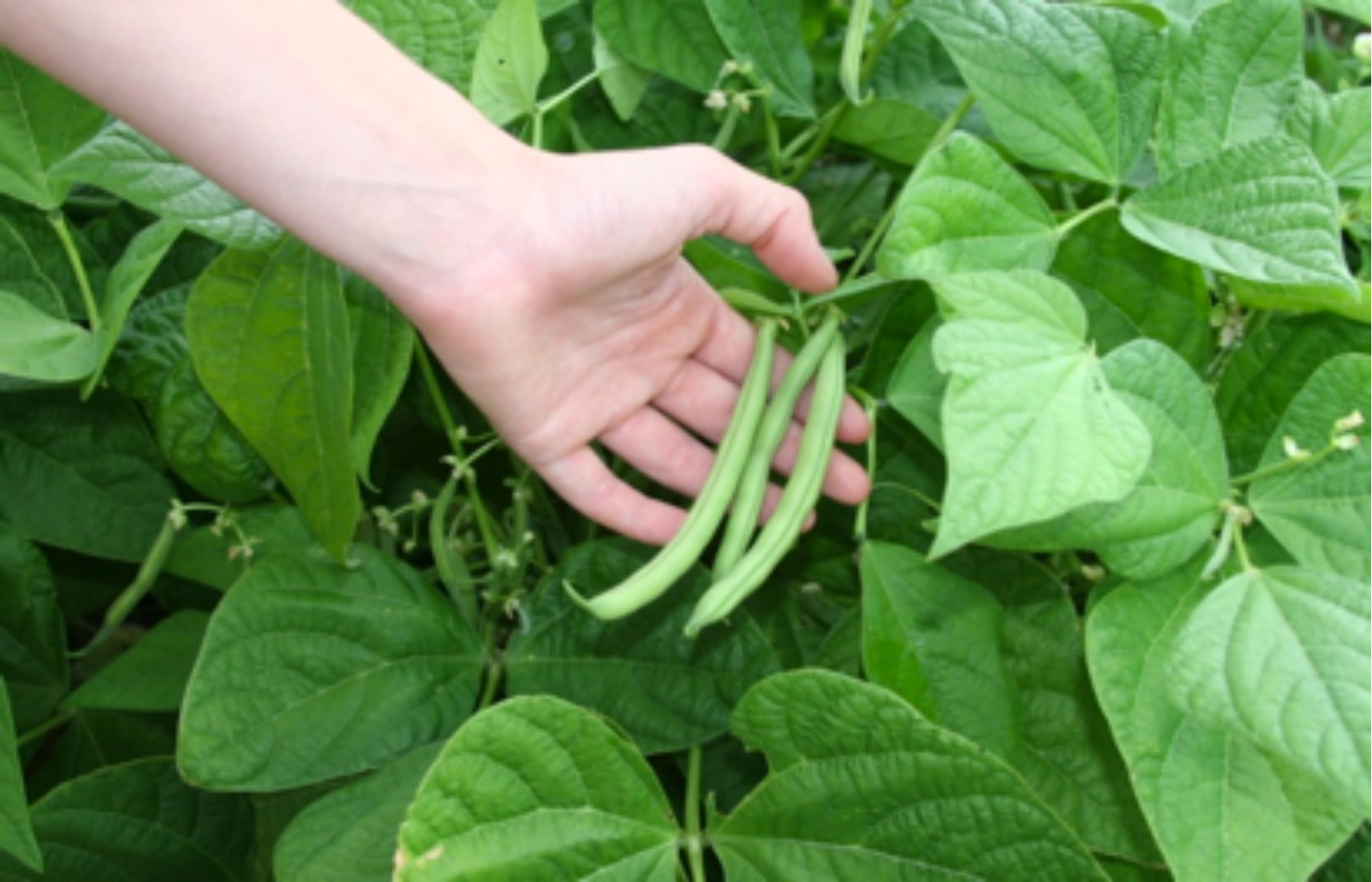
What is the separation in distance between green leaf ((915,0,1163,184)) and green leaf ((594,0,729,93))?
255 mm

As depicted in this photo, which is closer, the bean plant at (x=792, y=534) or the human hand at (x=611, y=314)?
the bean plant at (x=792, y=534)

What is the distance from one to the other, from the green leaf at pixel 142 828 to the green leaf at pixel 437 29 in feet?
1.94

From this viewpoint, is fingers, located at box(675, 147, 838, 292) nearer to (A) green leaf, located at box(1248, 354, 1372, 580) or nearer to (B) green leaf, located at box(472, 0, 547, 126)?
(B) green leaf, located at box(472, 0, 547, 126)

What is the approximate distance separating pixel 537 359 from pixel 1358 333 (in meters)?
0.54

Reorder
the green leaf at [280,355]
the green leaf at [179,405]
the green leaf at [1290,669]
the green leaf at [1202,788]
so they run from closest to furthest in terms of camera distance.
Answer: the green leaf at [1290,669], the green leaf at [1202,788], the green leaf at [280,355], the green leaf at [179,405]

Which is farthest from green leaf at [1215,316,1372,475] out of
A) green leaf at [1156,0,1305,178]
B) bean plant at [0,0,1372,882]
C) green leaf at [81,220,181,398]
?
green leaf at [81,220,181,398]

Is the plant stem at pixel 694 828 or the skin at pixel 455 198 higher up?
the skin at pixel 455 198

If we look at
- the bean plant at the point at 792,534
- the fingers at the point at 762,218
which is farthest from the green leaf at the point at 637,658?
the fingers at the point at 762,218

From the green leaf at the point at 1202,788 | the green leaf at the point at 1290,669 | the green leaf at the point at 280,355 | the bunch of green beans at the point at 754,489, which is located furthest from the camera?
the green leaf at the point at 280,355

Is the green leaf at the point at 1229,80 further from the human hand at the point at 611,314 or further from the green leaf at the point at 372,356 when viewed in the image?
the green leaf at the point at 372,356

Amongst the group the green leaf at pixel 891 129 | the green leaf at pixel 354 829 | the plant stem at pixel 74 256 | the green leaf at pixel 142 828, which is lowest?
the green leaf at pixel 142 828

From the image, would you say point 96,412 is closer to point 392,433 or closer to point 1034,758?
point 392,433

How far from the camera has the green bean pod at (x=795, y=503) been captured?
84 centimetres

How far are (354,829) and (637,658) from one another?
0.79 ft
